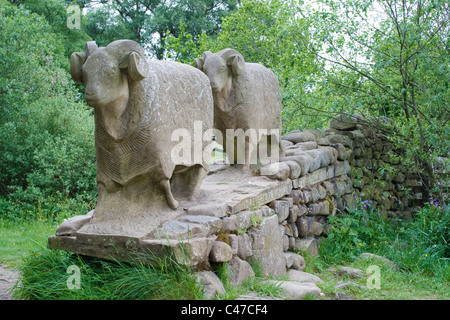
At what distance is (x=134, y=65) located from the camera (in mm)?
3654

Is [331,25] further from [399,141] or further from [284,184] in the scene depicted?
[284,184]

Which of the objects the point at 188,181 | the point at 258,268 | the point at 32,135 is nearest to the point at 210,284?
the point at 258,268

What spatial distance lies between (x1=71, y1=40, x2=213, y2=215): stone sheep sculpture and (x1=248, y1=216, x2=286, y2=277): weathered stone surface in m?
1.00

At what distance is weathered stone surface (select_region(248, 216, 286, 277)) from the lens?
4684 millimetres

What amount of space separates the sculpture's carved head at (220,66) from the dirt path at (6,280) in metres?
2.90

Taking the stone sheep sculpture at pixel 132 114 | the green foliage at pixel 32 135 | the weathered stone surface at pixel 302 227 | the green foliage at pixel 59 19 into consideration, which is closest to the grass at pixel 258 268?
the weathered stone surface at pixel 302 227

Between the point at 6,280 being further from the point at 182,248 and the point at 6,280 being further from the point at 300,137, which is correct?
the point at 300,137

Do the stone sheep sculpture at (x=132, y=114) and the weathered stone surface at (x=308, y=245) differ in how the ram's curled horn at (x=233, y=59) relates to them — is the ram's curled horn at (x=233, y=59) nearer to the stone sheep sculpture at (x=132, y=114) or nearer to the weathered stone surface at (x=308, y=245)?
the stone sheep sculpture at (x=132, y=114)

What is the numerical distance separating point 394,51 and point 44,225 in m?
6.23

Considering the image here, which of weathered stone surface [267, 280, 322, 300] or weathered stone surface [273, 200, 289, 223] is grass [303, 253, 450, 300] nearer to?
weathered stone surface [267, 280, 322, 300]

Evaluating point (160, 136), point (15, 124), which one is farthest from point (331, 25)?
point (15, 124)

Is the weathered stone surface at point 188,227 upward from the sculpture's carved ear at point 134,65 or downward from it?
downward

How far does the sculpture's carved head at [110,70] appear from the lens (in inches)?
144

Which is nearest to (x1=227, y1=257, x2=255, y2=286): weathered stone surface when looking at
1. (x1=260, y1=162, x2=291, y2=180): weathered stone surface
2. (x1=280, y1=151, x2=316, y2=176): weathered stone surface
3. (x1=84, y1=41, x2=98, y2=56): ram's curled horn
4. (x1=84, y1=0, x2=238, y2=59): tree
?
(x1=260, y1=162, x2=291, y2=180): weathered stone surface
